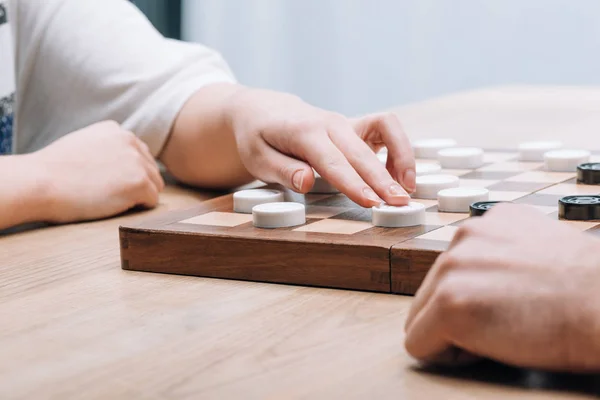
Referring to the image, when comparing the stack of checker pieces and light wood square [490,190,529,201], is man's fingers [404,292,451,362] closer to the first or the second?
the stack of checker pieces

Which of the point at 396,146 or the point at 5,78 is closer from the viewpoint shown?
the point at 396,146

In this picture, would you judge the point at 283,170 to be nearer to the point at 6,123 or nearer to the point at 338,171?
the point at 338,171

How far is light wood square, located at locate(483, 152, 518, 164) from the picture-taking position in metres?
1.31

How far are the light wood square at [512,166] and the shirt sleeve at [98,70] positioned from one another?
44 centimetres

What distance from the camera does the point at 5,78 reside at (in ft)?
4.63

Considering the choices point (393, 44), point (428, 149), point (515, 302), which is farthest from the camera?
point (393, 44)

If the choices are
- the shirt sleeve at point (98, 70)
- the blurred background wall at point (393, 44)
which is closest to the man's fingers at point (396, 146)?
the shirt sleeve at point (98, 70)

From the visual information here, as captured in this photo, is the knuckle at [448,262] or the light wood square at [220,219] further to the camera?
the light wood square at [220,219]

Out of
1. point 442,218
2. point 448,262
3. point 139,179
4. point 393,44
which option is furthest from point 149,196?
point 393,44

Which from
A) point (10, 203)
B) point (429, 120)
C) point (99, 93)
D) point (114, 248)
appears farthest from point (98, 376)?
point (429, 120)

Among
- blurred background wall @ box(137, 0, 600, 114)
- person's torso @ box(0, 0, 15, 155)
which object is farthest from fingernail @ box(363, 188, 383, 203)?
blurred background wall @ box(137, 0, 600, 114)

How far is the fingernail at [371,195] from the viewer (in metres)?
0.94

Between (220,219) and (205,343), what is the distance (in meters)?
0.30

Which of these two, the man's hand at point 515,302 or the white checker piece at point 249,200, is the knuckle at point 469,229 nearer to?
the man's hand at point 515,302
